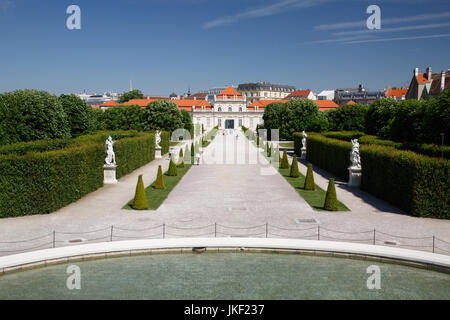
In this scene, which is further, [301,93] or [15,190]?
[301,93]

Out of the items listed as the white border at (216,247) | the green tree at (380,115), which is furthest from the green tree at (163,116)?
the white border at (216,247)

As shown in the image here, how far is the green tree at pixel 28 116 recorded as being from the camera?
33500 mm

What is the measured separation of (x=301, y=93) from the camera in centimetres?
16000

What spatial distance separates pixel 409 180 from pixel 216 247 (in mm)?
9985

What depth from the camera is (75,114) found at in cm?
4691

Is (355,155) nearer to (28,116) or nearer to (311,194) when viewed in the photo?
(311,194)

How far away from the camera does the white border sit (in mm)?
10664

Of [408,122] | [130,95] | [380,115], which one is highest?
[130,95]

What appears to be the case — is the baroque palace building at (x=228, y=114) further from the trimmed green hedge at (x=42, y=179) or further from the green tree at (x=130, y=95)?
the trimmed green hedge at (x=42, y=179)

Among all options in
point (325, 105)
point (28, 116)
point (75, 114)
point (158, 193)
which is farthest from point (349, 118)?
point (325, 105)

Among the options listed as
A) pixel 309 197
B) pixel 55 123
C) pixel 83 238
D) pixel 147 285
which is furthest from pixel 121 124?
pixel 147 285
